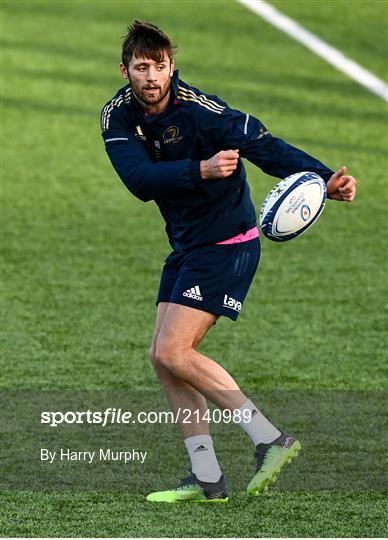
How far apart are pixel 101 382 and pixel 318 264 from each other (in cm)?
342

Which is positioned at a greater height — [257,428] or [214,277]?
[214,277]

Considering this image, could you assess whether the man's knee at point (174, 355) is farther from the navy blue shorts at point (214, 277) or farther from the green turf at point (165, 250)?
the green turf at point (165, 250)

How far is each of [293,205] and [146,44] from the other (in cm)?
94

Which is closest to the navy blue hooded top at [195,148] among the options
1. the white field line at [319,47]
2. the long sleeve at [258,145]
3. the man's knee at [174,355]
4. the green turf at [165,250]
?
the long sleeve at [258,145]

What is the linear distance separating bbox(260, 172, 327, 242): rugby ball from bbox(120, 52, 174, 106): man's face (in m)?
0.67

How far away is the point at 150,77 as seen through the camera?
6059 mm

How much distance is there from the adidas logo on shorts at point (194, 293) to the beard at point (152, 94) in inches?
32.3

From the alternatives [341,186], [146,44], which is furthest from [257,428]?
[146,44]

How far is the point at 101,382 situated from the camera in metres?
8.38

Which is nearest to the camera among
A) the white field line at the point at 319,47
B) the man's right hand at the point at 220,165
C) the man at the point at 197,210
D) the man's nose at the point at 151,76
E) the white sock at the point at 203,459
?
the man's right hand at the point at 220,165

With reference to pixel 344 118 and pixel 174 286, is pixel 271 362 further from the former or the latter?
pixel 344 118

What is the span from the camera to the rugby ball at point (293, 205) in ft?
20.4

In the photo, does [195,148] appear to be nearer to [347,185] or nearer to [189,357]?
[347,185]

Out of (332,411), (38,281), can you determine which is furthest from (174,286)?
(38,281)
